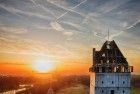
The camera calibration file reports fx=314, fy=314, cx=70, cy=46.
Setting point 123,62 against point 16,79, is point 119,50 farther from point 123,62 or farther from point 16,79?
point 16,79

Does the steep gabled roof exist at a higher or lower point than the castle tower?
higher

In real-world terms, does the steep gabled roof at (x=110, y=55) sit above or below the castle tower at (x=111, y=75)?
above

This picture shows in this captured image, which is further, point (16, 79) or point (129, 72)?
point (16, 79)

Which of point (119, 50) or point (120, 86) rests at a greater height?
point (119, 50)

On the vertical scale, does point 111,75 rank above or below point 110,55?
below

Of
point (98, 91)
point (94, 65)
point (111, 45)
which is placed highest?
point (111, 45)

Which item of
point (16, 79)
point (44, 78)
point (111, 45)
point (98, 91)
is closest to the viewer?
point (98, 91)

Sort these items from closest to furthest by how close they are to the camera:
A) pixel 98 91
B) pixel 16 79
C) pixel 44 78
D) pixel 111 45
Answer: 1. pixel 98 91
2. pixel 111 45
3. pixel 44 78
4. pixel 16 79

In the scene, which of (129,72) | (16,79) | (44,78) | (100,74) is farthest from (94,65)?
(16,79)
